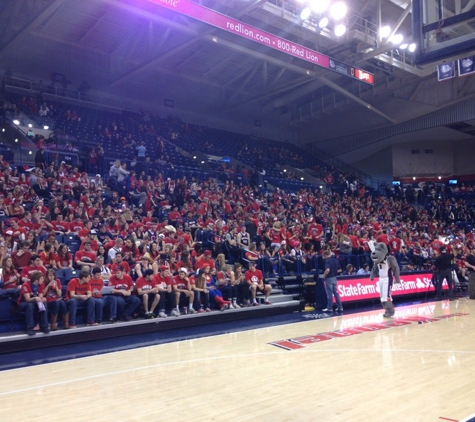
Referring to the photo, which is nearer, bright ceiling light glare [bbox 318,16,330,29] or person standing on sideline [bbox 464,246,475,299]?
person standing on sideline [bbox 464,246,475,299]

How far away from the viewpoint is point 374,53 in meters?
21.7

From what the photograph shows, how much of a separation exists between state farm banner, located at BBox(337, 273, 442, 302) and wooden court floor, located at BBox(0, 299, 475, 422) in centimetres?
396

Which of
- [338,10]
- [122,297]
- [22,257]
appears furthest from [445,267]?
[338,10]

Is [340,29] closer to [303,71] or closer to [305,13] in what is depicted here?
[305,13]

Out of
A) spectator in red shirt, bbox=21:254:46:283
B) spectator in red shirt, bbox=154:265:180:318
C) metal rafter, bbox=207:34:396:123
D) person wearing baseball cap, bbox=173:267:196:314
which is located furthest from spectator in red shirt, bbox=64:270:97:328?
metal rafter, bbox=207:34:396:123

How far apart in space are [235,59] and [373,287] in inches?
685

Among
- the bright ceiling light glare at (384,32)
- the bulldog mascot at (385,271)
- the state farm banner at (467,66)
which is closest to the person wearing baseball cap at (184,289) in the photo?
the bulldog mascot at (385,271)

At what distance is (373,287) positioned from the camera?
13445mm

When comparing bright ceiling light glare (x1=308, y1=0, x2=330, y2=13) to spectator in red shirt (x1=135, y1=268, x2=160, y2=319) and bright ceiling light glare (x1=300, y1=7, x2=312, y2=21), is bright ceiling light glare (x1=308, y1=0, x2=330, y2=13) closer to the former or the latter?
bright ceiling light glare (x1=300, y1=7, x2=312, y2=21)

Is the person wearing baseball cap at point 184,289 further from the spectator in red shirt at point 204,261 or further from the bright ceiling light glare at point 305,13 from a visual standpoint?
the bright ceiling light glare at point 305,13

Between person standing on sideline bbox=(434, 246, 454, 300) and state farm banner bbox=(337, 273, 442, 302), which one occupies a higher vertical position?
person standing on sideline bbox=(434, 246, 454, 300)

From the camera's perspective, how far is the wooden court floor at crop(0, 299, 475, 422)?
176 inches

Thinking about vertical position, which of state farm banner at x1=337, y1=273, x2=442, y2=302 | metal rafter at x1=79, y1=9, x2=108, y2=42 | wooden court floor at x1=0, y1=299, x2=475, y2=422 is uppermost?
metal rafter at x1=79, y1=9, x2=108, y2=42

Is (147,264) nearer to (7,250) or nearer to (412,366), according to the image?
(7,250)
